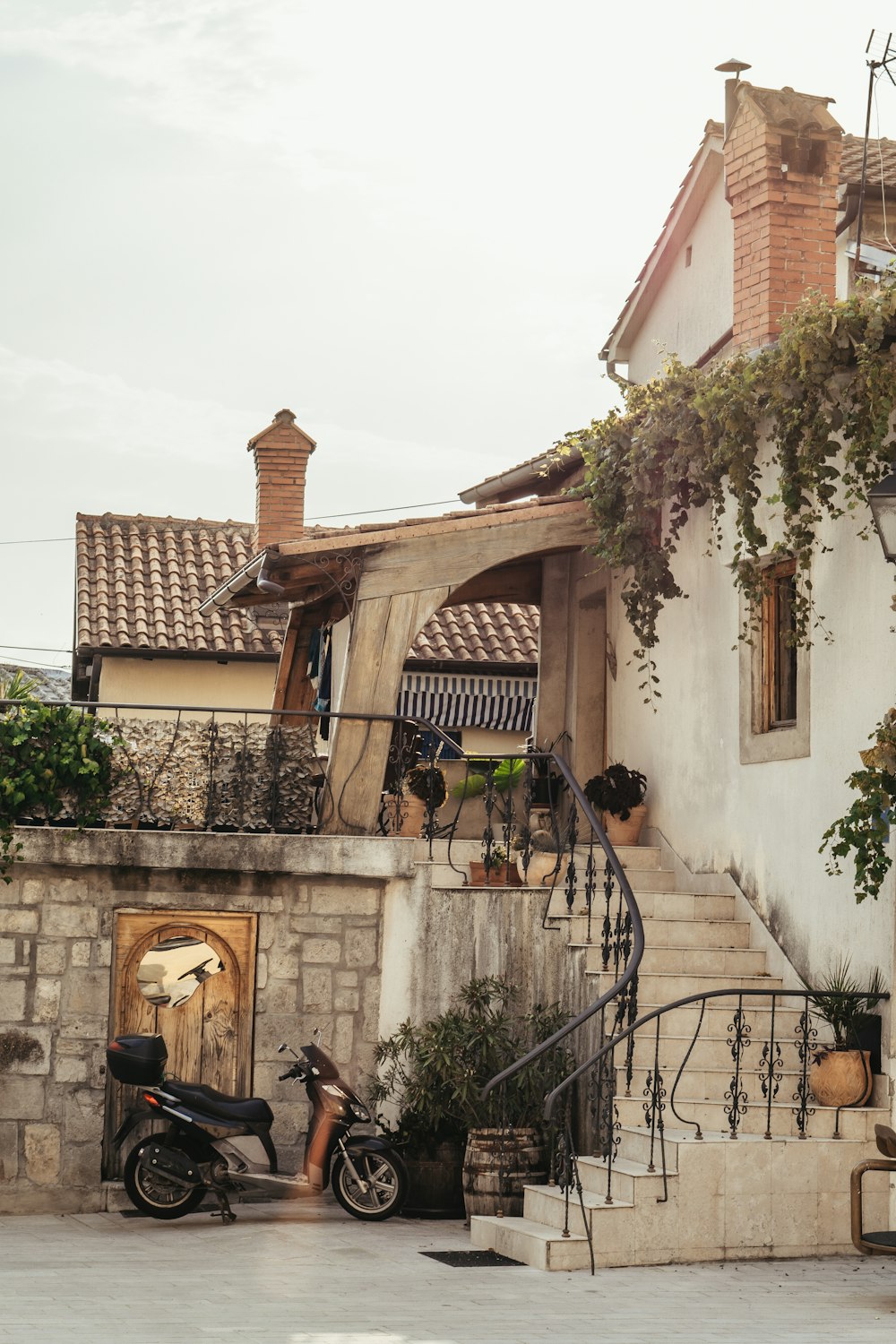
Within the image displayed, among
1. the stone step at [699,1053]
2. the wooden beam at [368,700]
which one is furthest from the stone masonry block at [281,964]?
the stone step at [699,1053]

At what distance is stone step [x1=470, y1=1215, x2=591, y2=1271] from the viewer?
8.48 metres

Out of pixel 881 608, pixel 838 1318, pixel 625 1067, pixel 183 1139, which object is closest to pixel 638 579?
pixel 881 608

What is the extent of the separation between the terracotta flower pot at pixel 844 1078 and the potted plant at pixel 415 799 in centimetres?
376

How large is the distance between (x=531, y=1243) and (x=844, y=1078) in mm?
1952

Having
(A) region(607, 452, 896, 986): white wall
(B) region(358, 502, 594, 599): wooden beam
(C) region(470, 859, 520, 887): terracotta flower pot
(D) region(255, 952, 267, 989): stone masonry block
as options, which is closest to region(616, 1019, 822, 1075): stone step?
(A) region(607, 452, 896, 986): white wall

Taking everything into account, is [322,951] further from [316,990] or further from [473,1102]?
[473,1102]

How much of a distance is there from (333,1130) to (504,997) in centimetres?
139

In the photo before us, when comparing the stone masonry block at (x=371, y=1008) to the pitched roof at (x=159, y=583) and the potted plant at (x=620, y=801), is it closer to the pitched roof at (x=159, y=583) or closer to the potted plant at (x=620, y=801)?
the potted plant at (x=620, y=801)

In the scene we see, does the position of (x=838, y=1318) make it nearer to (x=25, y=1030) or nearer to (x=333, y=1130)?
(x=333, y=1130)

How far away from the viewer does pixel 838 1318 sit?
743cm

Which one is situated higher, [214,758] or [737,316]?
[737,316]

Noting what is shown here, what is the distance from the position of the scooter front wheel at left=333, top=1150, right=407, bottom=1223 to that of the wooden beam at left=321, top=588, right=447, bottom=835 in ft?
8.30

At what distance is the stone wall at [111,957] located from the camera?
443 inches

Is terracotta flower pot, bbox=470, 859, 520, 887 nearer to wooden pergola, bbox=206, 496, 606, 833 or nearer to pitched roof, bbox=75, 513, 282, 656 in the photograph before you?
wooden pergola, bbox=206, 496, 606, 833
